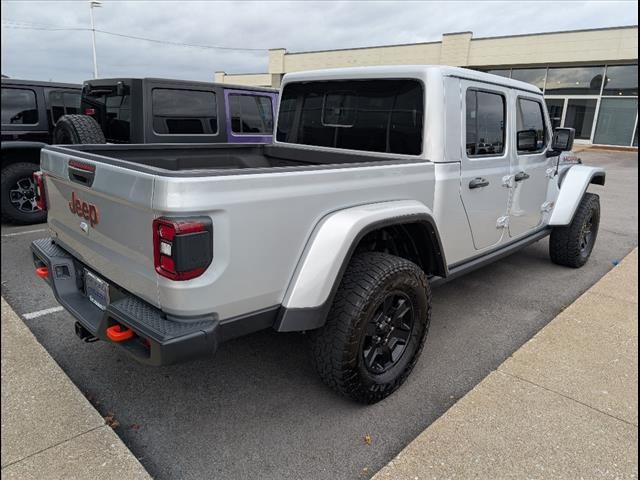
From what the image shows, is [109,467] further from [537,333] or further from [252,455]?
[537,333]

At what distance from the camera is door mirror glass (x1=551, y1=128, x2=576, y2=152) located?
4461mm

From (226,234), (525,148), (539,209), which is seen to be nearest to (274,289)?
(226,234)

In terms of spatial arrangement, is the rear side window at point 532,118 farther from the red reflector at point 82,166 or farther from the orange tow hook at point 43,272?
the orange tow hook at point 43,272

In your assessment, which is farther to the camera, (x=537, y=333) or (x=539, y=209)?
(x=539, y=209)

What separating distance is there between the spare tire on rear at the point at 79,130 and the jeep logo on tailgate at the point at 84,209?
3.42 m

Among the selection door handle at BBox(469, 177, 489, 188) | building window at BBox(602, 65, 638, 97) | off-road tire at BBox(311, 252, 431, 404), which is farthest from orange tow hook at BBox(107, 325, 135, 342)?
building window at BBox(602, 65, 638, 97)

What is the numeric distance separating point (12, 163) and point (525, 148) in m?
6.67

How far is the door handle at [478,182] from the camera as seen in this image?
3.39m

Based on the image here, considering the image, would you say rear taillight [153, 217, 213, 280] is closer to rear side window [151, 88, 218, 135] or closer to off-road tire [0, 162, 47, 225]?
rear side window [151, 88, 218, 135]

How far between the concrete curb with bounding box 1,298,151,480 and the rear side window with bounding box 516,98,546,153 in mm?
3737

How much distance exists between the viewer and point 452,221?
10.8 feet

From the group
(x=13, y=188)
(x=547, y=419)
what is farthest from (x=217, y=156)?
(x=13, y=188)

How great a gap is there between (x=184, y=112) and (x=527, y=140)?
4258 millimetres

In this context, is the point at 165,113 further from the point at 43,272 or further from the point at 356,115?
the point at 43,272
